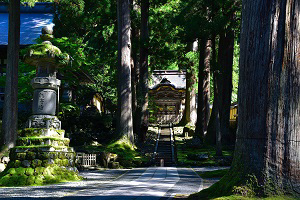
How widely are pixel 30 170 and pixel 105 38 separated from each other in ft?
55.7

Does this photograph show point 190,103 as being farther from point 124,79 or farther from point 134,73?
point 124,79

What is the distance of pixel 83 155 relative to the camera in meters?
14.9

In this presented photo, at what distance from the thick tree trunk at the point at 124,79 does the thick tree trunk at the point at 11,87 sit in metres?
5.59

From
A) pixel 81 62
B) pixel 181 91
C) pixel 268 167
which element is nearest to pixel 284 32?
pixel 268 167

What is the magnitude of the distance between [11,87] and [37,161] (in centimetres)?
649

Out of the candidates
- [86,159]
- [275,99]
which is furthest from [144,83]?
[275,99]

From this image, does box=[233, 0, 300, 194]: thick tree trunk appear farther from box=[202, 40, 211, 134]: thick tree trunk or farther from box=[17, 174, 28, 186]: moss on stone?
box=[202, 40, 211, 134]: thick tree trunk

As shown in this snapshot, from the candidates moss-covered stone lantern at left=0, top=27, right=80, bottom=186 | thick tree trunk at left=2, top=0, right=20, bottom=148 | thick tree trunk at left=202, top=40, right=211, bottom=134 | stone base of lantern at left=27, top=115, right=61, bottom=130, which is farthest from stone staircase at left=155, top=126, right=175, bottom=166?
stone base of lantern at left=27, top=115, right=61, bottom=130

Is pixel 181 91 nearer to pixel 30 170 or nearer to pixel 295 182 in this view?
pixel 30 170

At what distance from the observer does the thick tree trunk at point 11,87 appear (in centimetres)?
1407

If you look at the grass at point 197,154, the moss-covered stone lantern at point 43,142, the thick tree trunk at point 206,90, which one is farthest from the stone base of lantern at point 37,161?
the thick tree trunk at point 206,90

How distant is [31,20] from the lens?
96.2 ft

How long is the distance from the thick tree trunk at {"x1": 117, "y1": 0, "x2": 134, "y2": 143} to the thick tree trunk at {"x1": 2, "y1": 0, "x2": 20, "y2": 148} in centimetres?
559

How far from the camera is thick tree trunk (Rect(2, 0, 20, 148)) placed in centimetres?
1407
